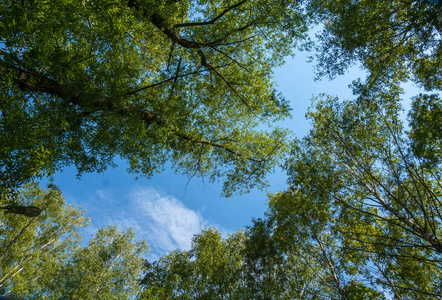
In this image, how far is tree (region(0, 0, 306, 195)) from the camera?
5173 millimetres

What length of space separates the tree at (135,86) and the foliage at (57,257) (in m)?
8.26

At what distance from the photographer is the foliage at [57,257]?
14766 mm

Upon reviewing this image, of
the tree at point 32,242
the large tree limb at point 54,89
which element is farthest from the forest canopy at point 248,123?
the tree at point 32,242

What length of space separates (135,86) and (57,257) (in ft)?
71.3

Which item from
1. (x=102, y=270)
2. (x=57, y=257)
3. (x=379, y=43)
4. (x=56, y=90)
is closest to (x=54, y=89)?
(x=56, y=90)

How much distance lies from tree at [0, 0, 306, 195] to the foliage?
826cm

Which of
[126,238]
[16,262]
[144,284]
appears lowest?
[16,262]

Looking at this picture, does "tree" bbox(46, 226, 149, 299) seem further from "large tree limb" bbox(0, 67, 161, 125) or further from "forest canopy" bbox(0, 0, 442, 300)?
"large tree limb" bbox(0, 67, 161, 125)

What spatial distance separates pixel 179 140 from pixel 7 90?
6.45 m

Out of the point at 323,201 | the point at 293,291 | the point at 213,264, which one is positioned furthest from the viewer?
the point at 213,264

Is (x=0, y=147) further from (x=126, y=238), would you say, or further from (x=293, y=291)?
(x=126, y=238)

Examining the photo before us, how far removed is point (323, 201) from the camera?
868cm

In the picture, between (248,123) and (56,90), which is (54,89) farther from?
(248,123)

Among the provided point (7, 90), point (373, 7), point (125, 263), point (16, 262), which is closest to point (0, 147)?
point (7, 90)
